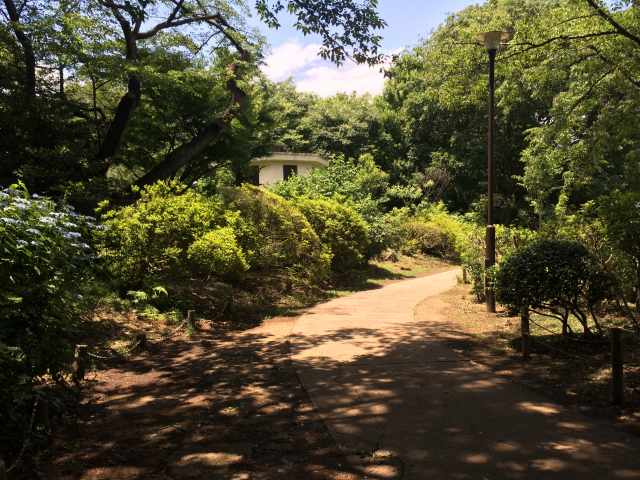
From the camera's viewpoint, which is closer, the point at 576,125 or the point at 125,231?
the point at 125,231

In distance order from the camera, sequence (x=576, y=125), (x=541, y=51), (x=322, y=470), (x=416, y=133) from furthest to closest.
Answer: (x=416, y=133), (x=576, y=125), (x=541, y=51), (x=322, y=470)

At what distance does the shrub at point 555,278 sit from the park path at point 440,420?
4.52ft

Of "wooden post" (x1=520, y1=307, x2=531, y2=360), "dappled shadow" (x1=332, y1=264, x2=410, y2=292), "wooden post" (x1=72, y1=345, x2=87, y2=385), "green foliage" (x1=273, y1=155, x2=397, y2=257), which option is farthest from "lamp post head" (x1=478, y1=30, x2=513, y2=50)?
"green foliage" (x1=273, y1=155, x2=397, y2=257)

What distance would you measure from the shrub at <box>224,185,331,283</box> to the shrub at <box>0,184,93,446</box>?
6.62m

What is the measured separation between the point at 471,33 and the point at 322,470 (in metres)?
11.5

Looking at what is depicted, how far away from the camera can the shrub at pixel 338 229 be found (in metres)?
17.3

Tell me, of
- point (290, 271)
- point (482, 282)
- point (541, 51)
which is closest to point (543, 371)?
point (482, 282)

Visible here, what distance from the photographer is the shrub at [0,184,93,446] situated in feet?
13.2

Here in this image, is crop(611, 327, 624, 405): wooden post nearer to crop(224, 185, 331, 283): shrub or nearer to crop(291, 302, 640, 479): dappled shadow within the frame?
crop(291, 302, 640, 479): dappled shadow

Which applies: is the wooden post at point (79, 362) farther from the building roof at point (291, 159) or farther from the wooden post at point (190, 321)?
the building roof at point (291, 159)

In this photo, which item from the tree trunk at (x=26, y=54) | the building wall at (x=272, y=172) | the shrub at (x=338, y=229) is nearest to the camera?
the tree trunk at (x=26, y=54)

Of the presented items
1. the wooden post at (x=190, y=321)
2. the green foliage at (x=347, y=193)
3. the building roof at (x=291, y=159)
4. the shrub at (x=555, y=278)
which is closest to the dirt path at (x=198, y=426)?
the wooden post at (x=190, y=321)

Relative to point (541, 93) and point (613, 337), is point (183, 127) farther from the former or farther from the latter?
point (613, 337)

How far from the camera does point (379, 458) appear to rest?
420cm
